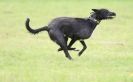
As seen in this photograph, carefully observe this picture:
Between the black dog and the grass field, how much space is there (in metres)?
0.51

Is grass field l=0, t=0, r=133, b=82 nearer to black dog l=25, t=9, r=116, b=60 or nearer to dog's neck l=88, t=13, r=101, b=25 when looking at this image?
black dog l=25, t=9, r=116, b=60

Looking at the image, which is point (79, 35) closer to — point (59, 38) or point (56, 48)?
point (59, 38)

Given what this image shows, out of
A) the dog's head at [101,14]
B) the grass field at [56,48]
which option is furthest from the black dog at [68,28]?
the grass field at [56,48]

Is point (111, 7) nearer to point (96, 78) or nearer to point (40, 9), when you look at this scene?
point (40, 9)

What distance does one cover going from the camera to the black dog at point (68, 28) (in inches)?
640

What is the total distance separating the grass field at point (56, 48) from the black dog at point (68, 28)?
0.51 meters

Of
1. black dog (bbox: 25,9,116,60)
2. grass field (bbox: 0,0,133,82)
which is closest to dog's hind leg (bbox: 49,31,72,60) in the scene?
black dog (bbox: 25,9,116,60)

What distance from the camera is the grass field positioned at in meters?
13.0

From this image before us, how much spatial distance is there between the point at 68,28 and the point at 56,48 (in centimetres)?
417

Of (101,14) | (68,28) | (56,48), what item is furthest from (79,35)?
(56,48)

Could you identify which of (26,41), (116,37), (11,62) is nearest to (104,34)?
(116,37)

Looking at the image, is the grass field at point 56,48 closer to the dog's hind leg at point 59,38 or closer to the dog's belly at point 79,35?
the dog's hind leg at point 59,38

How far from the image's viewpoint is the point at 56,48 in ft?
67.8

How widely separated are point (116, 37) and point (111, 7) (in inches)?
493
